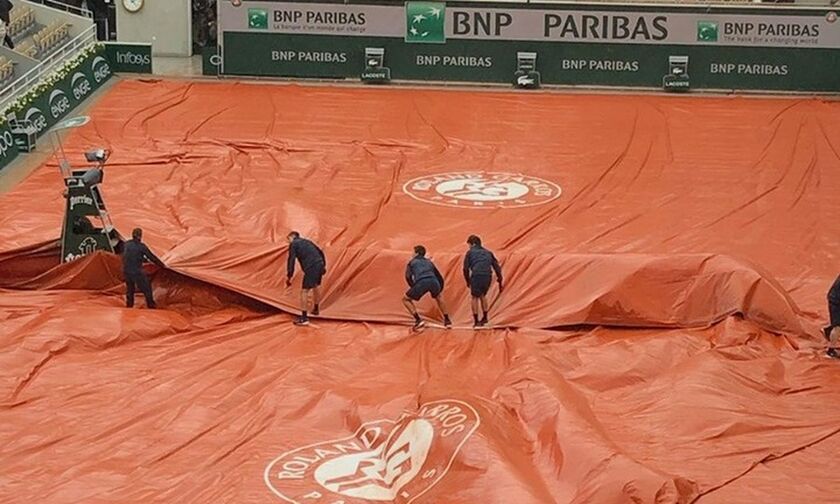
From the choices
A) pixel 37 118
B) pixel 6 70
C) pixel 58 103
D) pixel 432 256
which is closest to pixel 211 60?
pixel 58 103

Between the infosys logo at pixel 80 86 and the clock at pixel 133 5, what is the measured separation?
18.3 ft

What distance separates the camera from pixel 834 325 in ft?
45.7

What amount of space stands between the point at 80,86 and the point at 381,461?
16619 mm

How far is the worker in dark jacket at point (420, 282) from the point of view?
1471 cm

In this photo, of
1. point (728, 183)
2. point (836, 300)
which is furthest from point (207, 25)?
point (836, 300)

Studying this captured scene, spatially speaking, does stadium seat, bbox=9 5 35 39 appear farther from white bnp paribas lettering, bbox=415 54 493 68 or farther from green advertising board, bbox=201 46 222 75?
white bnp paribas lettering, bbox=415 54 493 68

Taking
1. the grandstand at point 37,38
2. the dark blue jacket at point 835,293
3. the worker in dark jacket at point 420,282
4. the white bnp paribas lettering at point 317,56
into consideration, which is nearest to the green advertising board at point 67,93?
the grandstand at point 37,38

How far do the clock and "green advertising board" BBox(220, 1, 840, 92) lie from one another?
4074 mm

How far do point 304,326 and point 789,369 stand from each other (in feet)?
17.8

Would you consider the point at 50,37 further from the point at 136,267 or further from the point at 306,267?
the point at 306,267

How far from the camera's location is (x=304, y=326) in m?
15.1

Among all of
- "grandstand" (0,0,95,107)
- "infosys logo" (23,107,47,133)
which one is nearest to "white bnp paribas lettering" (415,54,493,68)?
"grandstand" (0,0,95,107)

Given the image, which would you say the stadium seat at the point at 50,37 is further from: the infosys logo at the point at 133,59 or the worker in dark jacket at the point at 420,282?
the worker in dark jacket at the point at 420,282

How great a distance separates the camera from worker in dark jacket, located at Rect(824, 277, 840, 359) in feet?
45.4
